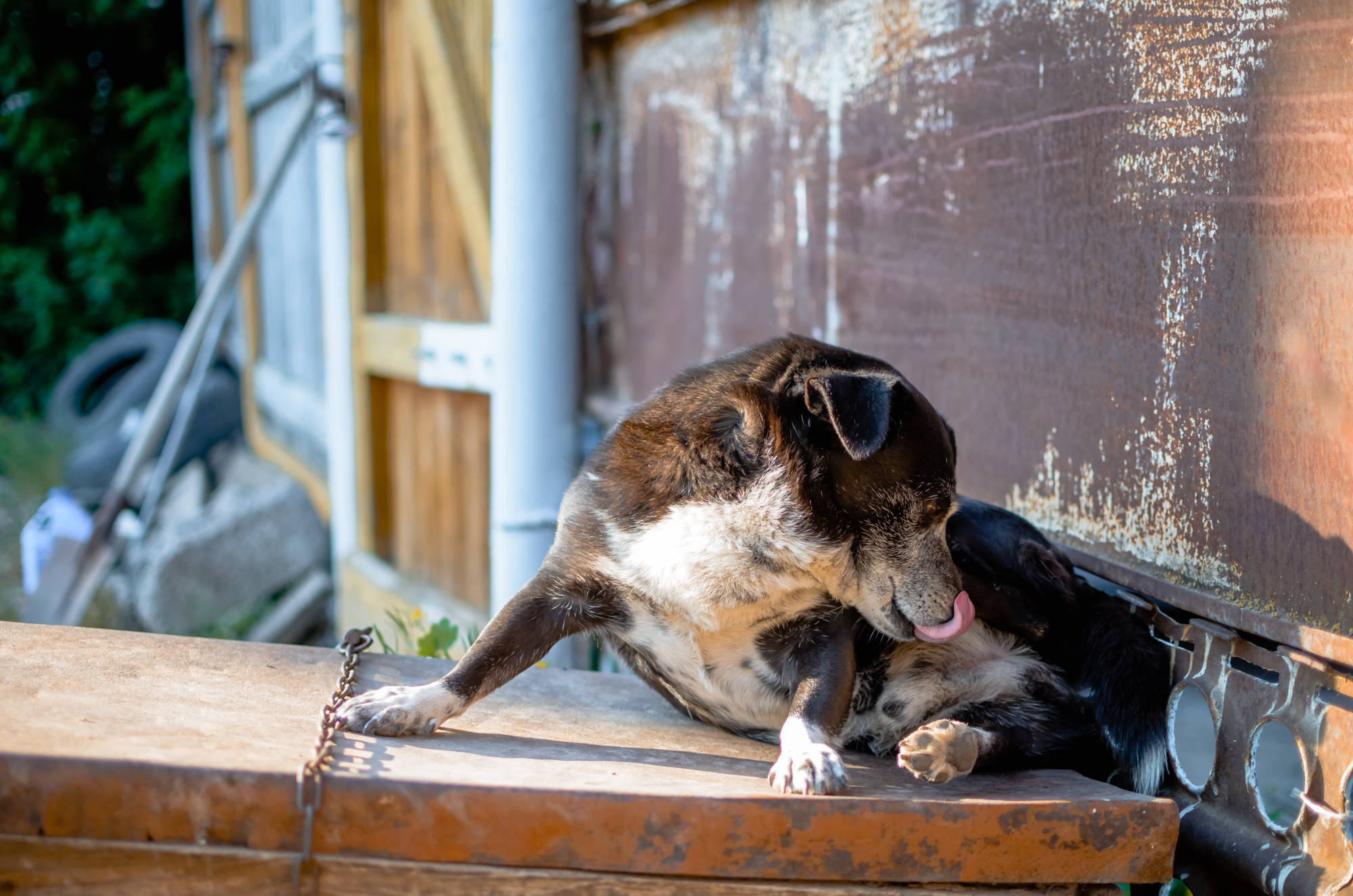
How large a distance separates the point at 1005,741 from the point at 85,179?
38.7ft

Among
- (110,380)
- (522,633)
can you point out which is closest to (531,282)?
(522,633)

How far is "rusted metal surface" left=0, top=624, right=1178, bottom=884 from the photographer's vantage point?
143cm

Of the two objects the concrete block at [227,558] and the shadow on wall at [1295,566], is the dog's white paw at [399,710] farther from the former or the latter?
the concrete block at [227,558]

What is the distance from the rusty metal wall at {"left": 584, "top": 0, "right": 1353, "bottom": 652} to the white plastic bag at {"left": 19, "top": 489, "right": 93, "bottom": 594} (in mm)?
4500

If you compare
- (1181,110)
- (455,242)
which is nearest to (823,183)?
(1181,110)

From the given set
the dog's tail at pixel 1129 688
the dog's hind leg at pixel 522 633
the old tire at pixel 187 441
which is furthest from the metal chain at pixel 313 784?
the old tire at pixel 187 441

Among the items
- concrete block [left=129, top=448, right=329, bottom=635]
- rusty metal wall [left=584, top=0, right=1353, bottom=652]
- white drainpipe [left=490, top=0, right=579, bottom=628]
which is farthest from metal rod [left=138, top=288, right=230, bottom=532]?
rusty metal wall [left=584, top=0, right=1353, bottom=652]

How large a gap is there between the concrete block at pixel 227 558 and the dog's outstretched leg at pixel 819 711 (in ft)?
16.3

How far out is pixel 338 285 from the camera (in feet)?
17.0

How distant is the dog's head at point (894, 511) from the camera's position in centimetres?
193

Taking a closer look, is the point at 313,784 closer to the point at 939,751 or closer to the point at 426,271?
the point at 939,751

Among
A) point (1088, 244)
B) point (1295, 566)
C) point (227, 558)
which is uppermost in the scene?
point (1088, 244)

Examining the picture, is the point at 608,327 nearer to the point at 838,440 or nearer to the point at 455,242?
the point at 455,242

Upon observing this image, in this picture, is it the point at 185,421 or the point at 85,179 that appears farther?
the point at 85,179
